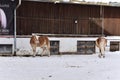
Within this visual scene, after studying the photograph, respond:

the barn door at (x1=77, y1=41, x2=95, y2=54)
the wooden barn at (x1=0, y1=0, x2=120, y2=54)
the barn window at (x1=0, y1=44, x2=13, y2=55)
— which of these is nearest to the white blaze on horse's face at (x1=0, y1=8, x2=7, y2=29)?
the wooden barn at (x1=0, y1=0, x2=120, y2=54)

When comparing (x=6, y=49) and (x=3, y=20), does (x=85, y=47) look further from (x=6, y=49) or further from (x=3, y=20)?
(x=3, y=20)

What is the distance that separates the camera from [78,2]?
86.1 ft

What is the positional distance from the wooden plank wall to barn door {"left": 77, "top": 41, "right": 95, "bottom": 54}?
0.73 metres

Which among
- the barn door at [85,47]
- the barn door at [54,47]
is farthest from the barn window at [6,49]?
the barn door at [85,47]

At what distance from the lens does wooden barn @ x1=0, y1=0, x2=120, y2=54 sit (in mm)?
25000

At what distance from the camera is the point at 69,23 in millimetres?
26656

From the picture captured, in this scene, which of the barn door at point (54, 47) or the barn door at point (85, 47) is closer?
the barn door at point (54, 47)

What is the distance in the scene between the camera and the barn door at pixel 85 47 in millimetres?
26594

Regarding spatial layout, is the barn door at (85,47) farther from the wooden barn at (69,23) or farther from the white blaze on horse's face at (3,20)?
the white blaze on horse's face at (3,20)

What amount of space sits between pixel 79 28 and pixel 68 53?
6.62 ft

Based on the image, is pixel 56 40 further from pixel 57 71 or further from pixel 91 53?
pixel 57 71

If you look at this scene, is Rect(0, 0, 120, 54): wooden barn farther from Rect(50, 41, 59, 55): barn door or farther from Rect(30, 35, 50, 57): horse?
Rect(30, 35, 50, 57): horse

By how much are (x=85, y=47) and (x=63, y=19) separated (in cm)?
230

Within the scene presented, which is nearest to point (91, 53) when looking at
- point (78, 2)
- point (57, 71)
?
point (78, 2)
